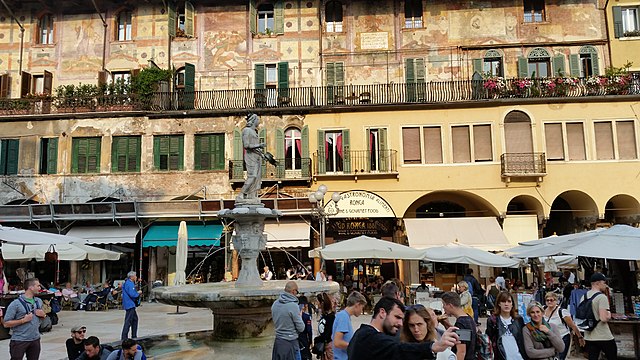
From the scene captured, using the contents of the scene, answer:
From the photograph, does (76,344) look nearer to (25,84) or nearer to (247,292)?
(247,292)

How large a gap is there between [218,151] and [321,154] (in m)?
4.70

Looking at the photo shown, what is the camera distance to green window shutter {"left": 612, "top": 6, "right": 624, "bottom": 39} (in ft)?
80.6

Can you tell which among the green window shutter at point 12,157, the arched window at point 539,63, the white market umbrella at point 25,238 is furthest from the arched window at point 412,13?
the green window shutter at point 12,157

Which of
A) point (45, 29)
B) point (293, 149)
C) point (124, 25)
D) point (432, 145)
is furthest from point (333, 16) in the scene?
point (45, 29)

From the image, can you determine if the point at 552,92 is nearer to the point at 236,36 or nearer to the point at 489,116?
the point at 489,116

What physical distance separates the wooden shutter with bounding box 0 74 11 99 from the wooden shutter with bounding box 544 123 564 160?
991 inches

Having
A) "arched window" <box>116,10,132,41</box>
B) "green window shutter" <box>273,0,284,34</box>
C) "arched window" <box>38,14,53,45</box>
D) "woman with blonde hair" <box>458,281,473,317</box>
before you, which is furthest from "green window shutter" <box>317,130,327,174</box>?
"arched window" <box>38,14,53,45</box>

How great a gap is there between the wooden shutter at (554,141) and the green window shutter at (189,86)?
52.7 feet

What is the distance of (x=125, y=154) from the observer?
24906mm

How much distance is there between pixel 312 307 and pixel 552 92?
14953mm

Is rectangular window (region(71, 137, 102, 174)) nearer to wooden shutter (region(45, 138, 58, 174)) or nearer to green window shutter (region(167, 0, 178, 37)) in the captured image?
wooden shutter (region(45, 138, 58, 174))

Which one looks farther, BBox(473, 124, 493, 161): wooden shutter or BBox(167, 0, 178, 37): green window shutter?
BBox(167, 0, 178, 37): green window shutter

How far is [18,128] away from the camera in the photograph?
25.4 m

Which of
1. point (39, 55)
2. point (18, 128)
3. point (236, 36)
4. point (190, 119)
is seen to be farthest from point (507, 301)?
point (39, 55)
